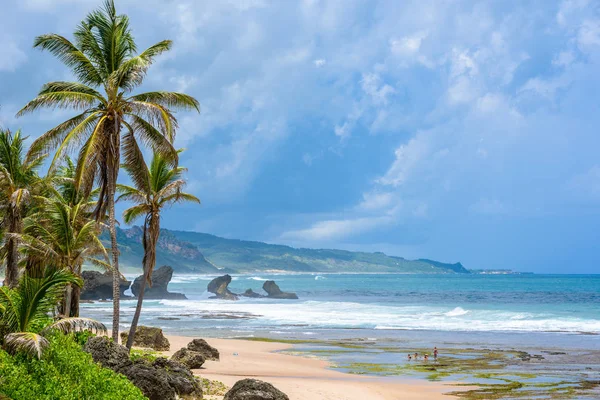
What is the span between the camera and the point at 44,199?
23641mm

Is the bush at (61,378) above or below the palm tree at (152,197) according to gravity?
below

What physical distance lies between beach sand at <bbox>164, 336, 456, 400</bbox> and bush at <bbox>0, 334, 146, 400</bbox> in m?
4.32

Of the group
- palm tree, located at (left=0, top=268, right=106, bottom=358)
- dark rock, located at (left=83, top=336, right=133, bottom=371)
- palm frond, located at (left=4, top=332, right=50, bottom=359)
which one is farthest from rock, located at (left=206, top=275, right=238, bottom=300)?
palm frond, located at (left=4, top=332, right=50, bottom=359)

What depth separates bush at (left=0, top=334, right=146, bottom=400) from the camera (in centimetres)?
1211

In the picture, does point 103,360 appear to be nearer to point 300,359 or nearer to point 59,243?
point 59,243

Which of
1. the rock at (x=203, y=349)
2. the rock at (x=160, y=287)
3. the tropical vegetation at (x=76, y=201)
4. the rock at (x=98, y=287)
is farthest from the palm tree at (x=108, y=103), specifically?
the rock at (x=160, y=287)

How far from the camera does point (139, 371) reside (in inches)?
606

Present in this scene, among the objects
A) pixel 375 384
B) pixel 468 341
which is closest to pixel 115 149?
pixel 375 384

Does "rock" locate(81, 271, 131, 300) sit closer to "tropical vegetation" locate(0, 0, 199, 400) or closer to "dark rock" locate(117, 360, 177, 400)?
"tropical vegetation" locate(0, 0, 199, 400)

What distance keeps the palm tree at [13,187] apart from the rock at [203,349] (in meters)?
7.49

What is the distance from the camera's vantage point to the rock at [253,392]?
1588 centimetres

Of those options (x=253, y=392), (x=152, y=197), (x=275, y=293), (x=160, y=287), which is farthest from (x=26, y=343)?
(x=275, y=293)

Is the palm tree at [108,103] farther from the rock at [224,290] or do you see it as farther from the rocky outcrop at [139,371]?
the rock at [224,290]

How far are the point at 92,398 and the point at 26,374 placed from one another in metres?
1.30
